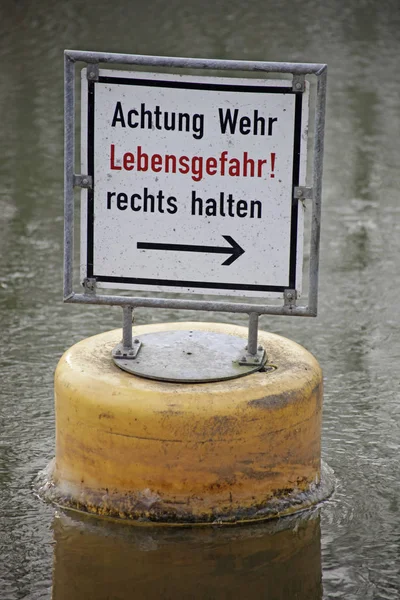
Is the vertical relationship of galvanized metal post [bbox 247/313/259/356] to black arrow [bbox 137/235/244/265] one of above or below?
below

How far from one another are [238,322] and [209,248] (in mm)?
1868

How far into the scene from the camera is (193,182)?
3.73 meters

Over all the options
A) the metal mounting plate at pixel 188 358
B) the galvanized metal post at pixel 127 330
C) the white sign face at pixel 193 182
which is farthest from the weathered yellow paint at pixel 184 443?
the white sign face at pixel 193 182

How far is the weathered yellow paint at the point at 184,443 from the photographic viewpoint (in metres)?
3.54

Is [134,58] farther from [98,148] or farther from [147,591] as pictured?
[147,591]

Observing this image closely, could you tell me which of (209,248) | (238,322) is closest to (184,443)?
(209,248)

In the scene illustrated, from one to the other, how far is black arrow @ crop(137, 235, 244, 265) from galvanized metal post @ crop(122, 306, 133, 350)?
247 millimetres

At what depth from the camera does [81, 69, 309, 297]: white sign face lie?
367 cm

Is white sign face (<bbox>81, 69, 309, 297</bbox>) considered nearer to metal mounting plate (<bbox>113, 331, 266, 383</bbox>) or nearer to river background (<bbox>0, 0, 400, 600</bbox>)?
metal mounting plate (<bbox>113, 331, 266, 383</bbox>)

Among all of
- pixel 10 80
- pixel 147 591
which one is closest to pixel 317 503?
pixel 147 591

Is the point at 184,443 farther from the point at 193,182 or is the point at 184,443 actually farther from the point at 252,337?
the point at 193,182

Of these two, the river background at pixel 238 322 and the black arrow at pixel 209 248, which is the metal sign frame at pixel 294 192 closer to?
the black arrow at pixel 209 248

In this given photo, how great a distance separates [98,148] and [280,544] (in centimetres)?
144

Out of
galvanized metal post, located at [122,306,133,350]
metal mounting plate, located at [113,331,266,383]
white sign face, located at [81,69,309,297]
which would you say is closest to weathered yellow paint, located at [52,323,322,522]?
metal mounting plate, located at [113,331,266,383]
